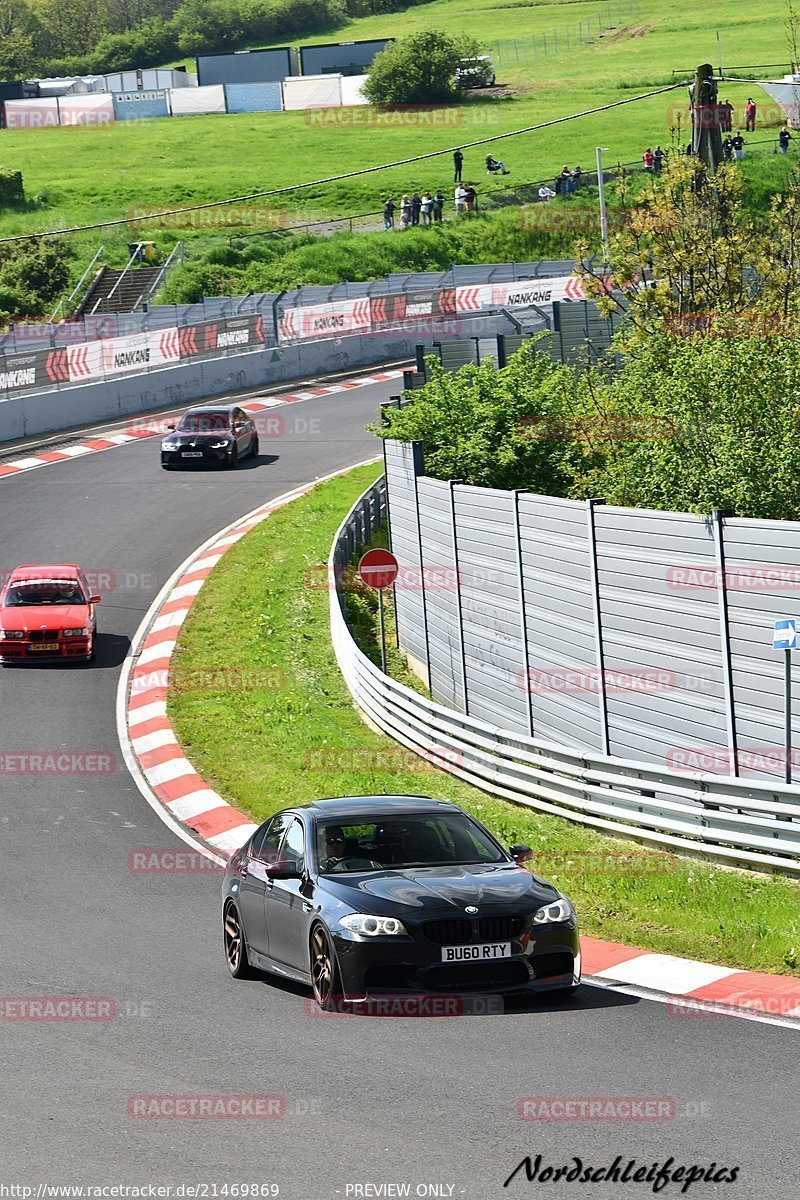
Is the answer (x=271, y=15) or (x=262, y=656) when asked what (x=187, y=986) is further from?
(x=271, y=15)

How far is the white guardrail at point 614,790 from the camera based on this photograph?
1438cm

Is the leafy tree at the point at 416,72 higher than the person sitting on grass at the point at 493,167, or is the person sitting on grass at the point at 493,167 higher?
the leafy tree at the point at 416,72

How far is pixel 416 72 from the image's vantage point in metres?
119

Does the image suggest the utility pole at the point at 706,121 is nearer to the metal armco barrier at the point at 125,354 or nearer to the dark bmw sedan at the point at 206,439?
the dark bmw sedan at the point at 206,439

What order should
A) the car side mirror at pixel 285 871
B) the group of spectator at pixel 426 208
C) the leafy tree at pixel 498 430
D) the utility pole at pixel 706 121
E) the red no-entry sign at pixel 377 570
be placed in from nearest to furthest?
1. the car side mirror at pixel 285 871
2. the red no-entry sign at pixel 377 570
3. the utility pole at pixel 706 121
4. the leafy tree at pixel 498 430
5. the group of spectator at pixel 426 208

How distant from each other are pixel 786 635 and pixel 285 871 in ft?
17.4

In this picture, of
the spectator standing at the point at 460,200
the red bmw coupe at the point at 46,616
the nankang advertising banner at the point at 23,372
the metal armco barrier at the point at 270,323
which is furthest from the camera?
the spectator standing at the point at 460,200

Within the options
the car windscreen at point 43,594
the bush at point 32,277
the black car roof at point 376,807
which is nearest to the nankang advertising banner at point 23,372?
the car windscreen at point 43,594

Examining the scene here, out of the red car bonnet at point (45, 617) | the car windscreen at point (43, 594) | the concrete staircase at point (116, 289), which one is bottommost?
the red car bonnet at point (45, 617)

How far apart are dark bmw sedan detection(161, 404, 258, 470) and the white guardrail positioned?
1696 centimetres

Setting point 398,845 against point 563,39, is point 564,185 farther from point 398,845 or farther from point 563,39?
point 563,39

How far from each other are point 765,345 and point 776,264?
894 cm

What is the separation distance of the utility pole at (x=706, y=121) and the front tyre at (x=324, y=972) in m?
19.8

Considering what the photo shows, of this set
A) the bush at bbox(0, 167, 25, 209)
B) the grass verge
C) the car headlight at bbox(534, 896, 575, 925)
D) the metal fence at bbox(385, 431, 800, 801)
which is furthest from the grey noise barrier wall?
the bush at bbox(0, 167, 25, 209)
